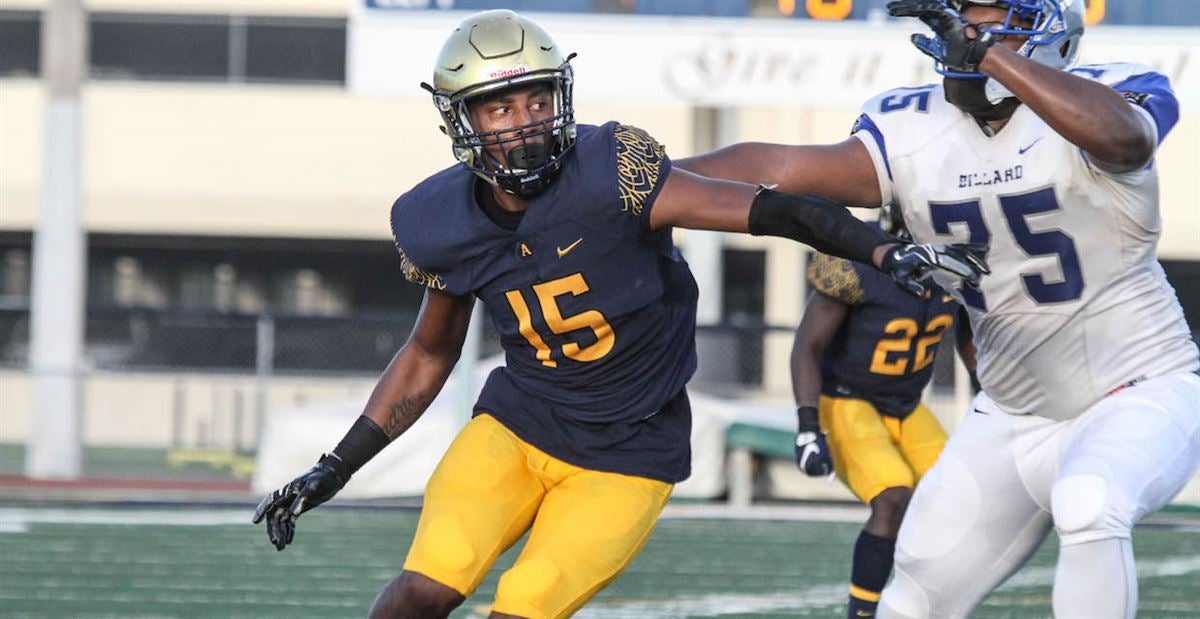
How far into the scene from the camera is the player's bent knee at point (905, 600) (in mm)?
3779

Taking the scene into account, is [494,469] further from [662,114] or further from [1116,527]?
[662,114]

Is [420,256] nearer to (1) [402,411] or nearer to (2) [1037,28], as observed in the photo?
(1) [402,411]

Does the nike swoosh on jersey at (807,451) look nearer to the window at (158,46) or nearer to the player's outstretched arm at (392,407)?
the player's outstretched arm at (392,407)

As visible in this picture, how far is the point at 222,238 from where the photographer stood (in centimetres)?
2012

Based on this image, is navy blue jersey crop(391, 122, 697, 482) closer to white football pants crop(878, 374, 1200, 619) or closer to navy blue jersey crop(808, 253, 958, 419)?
white football pants crop(878, 374, 1200, 619)

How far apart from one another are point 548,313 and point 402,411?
512mm

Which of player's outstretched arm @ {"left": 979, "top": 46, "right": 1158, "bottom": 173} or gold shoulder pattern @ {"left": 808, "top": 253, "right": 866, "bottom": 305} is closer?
player's outstretched arm @ {"left": 979, "top": 46, "right": 1158, "bottom": 173}

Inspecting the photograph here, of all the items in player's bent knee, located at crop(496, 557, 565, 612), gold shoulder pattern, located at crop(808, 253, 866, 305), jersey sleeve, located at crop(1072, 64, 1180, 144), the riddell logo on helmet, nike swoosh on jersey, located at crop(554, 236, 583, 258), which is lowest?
gold shoulder pattern, located at crop(808, 253, 866, 305)

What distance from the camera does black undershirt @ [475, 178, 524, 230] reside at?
152 inches

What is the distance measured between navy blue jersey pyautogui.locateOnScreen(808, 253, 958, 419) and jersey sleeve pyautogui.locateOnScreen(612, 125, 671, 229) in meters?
2.20

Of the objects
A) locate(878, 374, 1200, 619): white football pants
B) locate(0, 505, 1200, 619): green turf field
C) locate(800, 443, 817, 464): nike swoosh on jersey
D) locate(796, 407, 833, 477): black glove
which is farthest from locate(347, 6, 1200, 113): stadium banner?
locate(878, 374, 1200, 619): white football pants

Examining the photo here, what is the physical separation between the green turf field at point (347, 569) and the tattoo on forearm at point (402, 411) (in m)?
2.10

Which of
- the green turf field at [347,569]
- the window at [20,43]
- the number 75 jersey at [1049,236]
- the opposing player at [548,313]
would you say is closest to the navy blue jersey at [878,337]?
the green turf field at [347,569]

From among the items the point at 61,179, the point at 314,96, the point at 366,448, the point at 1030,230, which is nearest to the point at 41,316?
the point at 61,179
